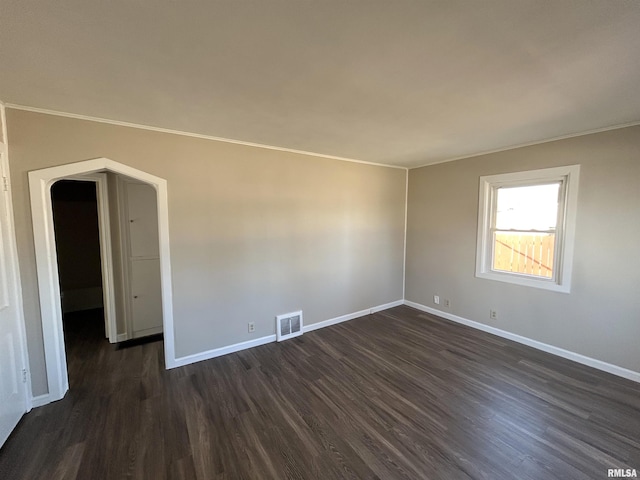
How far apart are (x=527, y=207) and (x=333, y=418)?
137 inches

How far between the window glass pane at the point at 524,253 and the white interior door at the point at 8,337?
204 inches

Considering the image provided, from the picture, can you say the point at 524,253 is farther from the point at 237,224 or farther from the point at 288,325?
the point at 237,224

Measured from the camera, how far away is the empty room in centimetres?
141

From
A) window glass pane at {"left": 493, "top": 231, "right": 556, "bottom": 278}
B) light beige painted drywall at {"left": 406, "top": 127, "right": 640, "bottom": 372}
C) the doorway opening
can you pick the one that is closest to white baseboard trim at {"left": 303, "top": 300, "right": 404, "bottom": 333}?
light beige painted drywall at {"left": 406, "top": 127, "right": 640, "bottom": 372}

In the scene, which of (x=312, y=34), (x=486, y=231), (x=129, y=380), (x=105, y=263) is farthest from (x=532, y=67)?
(x=105, y=263)

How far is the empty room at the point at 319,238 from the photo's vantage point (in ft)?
4.61

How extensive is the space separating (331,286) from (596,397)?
2949mm

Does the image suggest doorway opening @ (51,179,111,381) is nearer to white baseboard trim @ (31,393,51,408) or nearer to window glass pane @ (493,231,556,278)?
white baseboard trim @ (31,393,51,408)

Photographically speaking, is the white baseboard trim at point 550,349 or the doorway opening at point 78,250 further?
the doorway opening at point 78,250

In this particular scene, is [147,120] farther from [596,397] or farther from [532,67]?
[596,397]

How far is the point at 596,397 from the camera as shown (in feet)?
8.04

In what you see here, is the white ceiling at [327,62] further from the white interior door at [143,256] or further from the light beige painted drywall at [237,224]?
the white interior door at [143,256]

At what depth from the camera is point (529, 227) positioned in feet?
11.4

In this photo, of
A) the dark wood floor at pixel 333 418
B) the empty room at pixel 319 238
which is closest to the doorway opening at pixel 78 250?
the empty room at pixel 319 238
